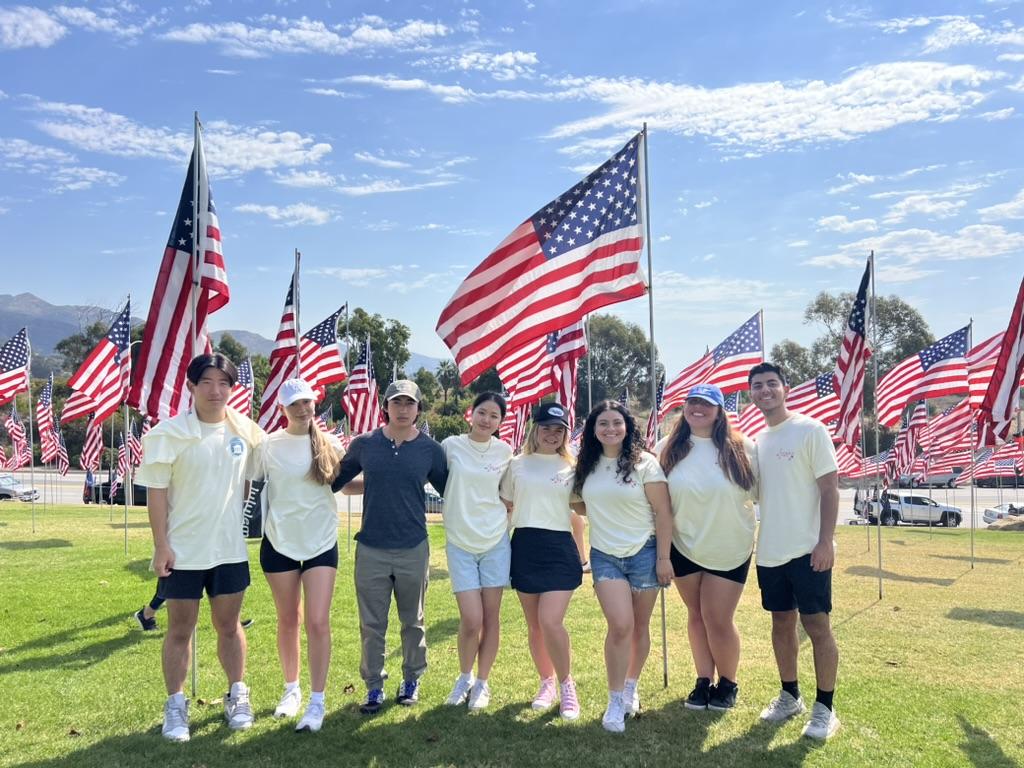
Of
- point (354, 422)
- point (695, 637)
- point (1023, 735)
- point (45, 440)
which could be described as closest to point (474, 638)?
point (695, 637)

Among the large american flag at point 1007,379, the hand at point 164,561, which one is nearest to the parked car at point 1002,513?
the large american flag at point 1007,379

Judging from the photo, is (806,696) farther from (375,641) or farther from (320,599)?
(320,599)

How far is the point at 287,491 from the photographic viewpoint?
534cm

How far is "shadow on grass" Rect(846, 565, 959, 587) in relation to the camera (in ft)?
42.5

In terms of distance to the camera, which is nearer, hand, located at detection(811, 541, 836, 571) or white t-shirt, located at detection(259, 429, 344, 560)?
hand, located at detection(811, 541, 836, 571)

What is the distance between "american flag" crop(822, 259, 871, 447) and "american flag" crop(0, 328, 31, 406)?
18.7 meters

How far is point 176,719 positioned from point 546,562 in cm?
263

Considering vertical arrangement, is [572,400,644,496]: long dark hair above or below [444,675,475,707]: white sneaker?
above

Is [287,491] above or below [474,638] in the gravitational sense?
above

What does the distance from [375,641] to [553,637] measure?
1247 mm

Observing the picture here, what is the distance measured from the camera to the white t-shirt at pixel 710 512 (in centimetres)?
534

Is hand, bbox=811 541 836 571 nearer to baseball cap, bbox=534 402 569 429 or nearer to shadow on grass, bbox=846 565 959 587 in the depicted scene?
baseball cap, bbox=534 402 569 429

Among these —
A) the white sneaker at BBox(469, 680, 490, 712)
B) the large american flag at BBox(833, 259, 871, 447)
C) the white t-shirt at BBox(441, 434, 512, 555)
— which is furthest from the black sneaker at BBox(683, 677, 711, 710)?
the large american flag at BBox(833, 259, 871, 447)

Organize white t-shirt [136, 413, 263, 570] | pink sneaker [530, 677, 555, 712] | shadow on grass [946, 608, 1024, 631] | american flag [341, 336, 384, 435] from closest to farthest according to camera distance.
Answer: white t-shirt [136, 413, 263, 570]
pink sneaker [530, 677, 555, 712]
shadow on grass [946, 608, 1024, 631]
american flag [341, 336, 384, 435]
